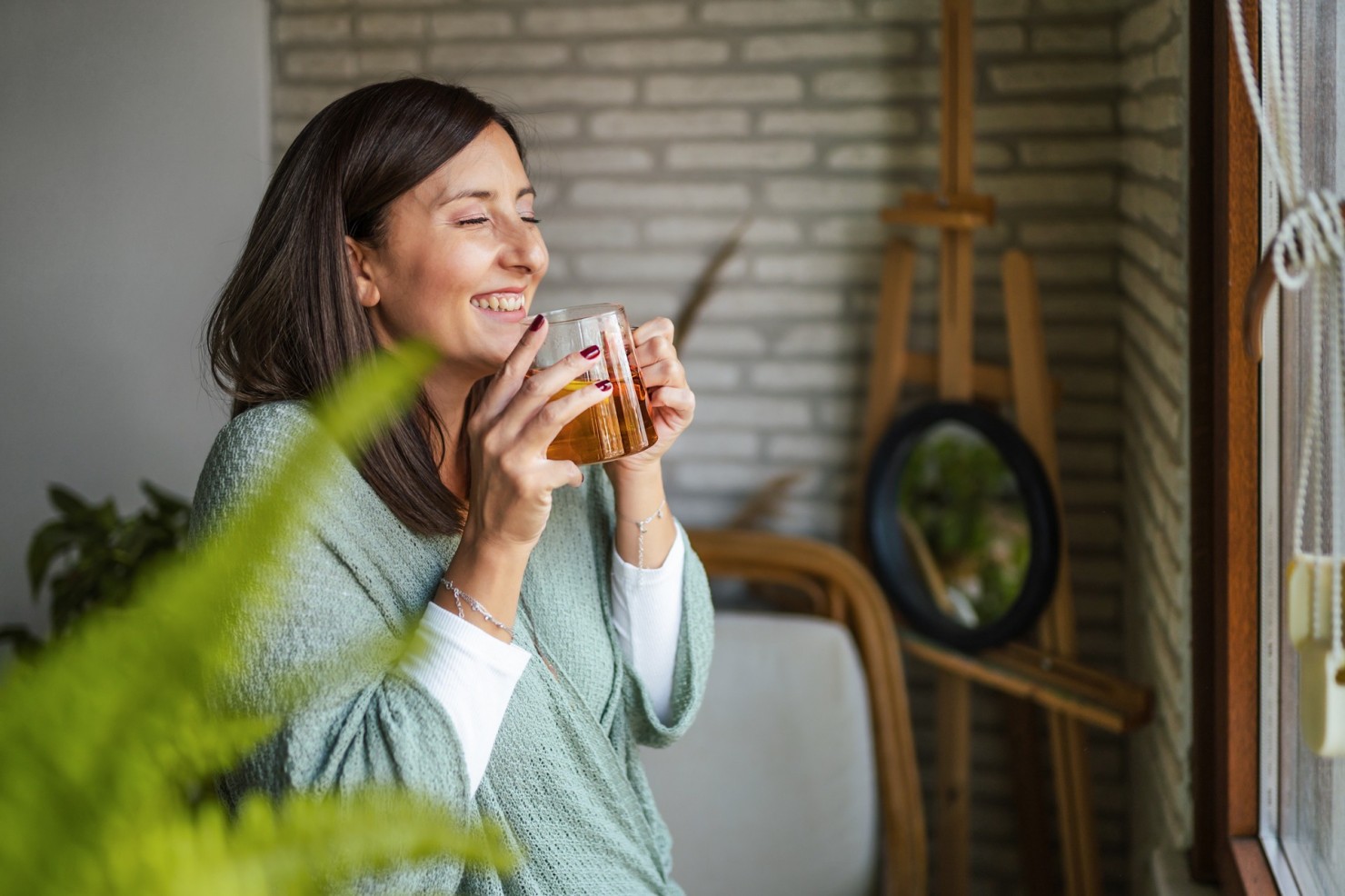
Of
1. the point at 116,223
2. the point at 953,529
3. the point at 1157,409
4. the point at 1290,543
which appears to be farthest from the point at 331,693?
the point at 116,223

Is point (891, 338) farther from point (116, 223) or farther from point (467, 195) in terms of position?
point (116, 223)

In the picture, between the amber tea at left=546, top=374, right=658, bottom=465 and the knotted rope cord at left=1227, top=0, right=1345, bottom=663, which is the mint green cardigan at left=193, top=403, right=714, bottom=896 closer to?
the amber tea at left=546, top=374, right=658, bottom=465

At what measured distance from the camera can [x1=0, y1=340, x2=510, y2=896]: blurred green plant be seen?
1.06ft

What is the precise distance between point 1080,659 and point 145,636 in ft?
8.12

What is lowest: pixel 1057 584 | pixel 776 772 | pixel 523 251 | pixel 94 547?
pixel 776 772

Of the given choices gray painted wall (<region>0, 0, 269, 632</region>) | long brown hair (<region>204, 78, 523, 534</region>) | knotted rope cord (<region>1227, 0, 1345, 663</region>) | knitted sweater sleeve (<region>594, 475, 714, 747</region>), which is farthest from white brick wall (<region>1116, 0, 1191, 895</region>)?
gray painted wall (<region>0, 0, 269, 632</region>)

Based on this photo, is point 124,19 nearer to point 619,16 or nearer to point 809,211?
point 619,16

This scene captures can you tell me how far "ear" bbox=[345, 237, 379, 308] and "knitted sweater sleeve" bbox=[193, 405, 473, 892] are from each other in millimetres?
227

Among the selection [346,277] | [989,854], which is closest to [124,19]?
[346,277]

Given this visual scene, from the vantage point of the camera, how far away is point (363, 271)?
1.47m

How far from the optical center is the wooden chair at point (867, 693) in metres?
2.42

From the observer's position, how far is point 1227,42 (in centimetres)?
143

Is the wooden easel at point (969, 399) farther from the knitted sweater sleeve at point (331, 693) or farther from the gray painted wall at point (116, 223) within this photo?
the gray painted wall at point (116, 223)

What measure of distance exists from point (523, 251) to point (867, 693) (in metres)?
1.36
